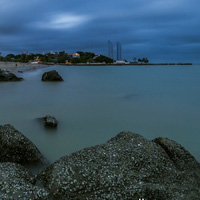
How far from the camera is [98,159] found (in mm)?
3650

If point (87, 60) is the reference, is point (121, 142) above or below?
below

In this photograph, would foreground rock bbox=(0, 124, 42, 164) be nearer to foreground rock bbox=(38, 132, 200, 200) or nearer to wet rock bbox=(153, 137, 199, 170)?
foreground rock bbox=(38, 132, 200, 200)

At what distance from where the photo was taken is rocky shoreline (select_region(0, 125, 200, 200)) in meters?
3.13

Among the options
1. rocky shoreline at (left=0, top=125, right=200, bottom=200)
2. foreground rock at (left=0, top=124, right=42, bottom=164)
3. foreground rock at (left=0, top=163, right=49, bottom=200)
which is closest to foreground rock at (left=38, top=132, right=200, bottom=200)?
rocky shoreline at (left=0, top=125, right=200, bottom=200)

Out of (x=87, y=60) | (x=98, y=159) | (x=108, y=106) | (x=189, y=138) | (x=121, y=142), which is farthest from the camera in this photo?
(x=87, y=60)

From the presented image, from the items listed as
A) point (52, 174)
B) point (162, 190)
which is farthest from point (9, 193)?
point (162, 190)

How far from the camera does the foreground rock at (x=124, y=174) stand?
315cm

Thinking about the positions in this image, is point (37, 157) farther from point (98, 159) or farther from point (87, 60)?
point (87, 60)

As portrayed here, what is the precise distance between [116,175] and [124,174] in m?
0.14

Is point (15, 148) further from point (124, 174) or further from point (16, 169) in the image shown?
point (124, 174)

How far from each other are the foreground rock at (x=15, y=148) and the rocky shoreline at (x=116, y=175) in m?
0.87

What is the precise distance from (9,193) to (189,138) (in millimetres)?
5695

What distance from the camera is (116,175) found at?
131 inches

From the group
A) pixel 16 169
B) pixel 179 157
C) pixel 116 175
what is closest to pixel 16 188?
pixel 16 169
